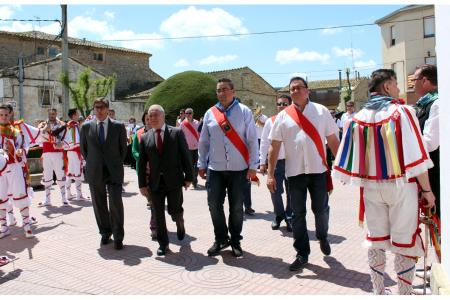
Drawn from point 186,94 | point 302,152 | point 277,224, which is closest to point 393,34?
point 186,94

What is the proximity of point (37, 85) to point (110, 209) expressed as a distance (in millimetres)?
29763

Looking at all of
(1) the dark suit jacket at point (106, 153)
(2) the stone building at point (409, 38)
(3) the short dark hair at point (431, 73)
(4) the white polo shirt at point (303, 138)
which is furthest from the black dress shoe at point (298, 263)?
(2) the stone building at point (409, 38)

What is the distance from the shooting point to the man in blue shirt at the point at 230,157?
537cm

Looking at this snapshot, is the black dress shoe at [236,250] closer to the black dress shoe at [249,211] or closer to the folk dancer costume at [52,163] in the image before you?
the black dress shoe at [249,211]

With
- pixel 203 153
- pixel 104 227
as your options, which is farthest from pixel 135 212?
pixel 203 153

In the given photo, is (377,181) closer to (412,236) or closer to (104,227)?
(412,236)

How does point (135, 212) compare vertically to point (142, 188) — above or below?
below

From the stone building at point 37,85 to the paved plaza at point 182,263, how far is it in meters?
26.2

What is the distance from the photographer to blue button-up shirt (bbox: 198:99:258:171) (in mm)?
5355

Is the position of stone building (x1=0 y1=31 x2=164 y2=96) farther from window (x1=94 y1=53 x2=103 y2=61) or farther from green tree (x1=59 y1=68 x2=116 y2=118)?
green tree (x1=59 y1=68 x2=116 y2=118)

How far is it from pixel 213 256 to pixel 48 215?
4.46m

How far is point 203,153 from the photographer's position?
564 cm

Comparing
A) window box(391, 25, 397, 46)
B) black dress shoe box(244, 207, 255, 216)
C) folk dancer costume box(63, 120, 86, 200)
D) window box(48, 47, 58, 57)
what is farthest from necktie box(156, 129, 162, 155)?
window box(391, 25, 397, 46)

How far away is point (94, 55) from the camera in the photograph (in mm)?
40812
